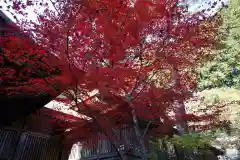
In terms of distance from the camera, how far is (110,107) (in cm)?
1089

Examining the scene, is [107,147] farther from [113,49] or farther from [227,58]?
[227,58]

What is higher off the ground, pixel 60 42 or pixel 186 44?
pixel 186 44

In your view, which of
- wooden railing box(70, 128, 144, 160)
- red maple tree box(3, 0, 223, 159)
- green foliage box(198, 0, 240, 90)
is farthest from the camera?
green foliage box(198, 0, 240, 90)

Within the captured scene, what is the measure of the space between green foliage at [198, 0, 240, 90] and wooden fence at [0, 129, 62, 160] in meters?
17.6

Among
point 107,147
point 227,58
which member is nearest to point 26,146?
point 107,147

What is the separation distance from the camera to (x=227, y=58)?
2322cm

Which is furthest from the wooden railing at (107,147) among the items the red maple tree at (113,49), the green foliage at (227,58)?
the green foliage at (227,58)

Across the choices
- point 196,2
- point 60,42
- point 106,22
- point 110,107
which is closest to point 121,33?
point 106,22

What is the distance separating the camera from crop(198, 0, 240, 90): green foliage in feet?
73.8

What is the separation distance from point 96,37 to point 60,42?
4.78 ft

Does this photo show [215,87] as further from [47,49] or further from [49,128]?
[47,49]

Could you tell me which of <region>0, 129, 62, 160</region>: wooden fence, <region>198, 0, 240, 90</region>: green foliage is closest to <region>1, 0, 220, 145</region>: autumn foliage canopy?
<region>0, 129, 62, 160</region>: wooden fence

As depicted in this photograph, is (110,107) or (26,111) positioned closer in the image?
(26,111)

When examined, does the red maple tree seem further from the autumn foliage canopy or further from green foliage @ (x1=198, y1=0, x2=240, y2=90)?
green foliage @ (x1=198, y1=0, x2=240, y2=90)
